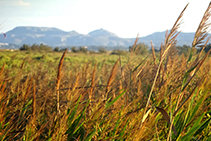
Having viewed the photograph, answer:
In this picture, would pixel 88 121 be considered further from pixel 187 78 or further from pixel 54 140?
pixel 187 78

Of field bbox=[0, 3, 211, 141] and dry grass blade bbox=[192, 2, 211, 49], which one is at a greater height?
dry grass blade bbox=[192, 2, 211, 49]

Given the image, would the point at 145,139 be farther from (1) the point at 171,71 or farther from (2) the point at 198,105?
(1) the point at 171,71

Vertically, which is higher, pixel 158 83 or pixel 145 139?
pixel 158 83

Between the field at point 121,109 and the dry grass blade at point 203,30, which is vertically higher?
the dry grass blade at point 203,30

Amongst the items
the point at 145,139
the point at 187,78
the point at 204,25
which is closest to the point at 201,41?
the point at 204,25

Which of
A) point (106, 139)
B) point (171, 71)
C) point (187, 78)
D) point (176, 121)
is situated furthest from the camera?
point (171, 71)

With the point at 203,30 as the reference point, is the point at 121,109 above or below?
below

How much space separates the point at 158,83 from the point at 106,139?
852mm

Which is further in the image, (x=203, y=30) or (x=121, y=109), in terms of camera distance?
(x=121, y=109)

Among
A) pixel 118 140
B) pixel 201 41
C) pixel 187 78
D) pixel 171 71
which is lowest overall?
pixel 118 140

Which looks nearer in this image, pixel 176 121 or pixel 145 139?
pixel 145 139

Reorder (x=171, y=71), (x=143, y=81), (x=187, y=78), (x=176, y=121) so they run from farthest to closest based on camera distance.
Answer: (x=143, y=81), (x=171, y=71), (x=176, y=121), (x=187, y=78)

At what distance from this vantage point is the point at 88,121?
1080 mm

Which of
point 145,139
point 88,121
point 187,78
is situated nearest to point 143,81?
point 145,139
